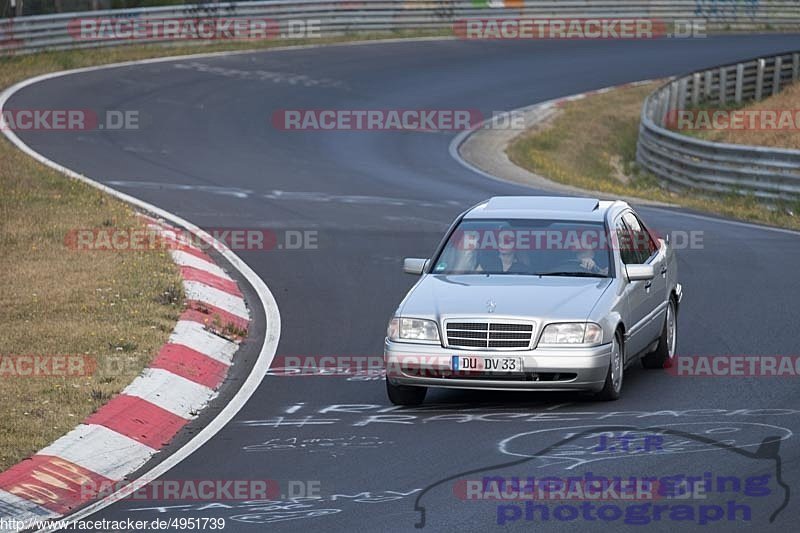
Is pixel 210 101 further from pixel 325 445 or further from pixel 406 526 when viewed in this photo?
pixel 406 526

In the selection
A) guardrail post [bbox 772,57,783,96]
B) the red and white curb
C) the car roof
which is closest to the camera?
the red and white curb

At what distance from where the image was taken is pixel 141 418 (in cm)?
1016

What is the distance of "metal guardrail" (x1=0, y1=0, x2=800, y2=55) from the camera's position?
37.2 meters

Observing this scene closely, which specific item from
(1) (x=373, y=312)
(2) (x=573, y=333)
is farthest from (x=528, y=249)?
(1) (x=373, y=312)

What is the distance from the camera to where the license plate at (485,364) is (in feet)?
33.8

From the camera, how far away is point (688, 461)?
341 inches

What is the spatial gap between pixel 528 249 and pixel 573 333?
1290 millimetres

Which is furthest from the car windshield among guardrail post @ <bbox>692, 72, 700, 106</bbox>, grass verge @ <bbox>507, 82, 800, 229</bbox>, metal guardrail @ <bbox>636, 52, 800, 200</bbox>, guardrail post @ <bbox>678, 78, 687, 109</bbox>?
guardrail post @ <bbox>692, 72, 700, 106</bbox>

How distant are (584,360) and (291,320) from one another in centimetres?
429

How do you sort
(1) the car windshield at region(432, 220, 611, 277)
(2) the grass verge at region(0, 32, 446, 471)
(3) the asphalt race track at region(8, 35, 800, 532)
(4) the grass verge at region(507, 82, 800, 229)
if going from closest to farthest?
(3) the asphalt race track at region(8, 35, 800, 532)
(2) the grass verge at region(0, 32, 446, 471)
(1) the car windshield at region(432, 220, 611, 277)
(4) the grass verge at region(507, 82, 800, 229)

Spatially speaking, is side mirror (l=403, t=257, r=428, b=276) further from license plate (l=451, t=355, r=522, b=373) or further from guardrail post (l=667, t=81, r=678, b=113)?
guardrail post (l=667, t=81, r=678, b=113)

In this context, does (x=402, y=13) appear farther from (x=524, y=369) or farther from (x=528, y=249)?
(x=524, y=369)

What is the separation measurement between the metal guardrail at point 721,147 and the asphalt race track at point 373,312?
2899 millimetres

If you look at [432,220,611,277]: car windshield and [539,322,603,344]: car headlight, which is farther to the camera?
[432,220,611,277]: car windshield
